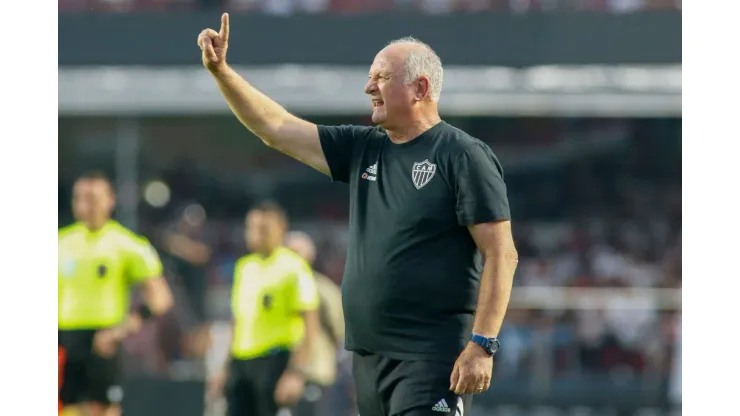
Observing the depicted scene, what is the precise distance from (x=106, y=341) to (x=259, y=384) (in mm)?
1154

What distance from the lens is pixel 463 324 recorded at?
201 inches

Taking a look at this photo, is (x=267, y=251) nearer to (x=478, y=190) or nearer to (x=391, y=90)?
(x=391, y=90)

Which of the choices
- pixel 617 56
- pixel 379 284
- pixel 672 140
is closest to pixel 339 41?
pixel 617 56

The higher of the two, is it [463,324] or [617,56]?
[617,56]

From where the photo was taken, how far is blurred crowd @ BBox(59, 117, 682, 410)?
45.0 ft

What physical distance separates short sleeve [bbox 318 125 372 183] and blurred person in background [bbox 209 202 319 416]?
13.8 ft

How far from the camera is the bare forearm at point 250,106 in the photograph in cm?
530

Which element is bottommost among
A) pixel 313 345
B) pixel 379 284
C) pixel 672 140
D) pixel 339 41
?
pixel 313 345

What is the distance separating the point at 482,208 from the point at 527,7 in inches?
444

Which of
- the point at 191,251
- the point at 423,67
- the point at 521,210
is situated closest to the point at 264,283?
the point at 423,67

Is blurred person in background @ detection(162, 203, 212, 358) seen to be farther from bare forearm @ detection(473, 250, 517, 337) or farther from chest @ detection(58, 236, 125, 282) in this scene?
bare forearm @ detection(473, 250, 517, 337)

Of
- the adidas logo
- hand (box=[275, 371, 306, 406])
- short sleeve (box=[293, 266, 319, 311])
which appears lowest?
hand (box=[275, 371, 306, 406])

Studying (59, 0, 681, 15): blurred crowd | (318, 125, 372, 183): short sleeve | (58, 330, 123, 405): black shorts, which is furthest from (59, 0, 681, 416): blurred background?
(318, 125, 372, 183): short sleeve

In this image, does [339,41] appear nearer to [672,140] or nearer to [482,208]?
[672,140]
